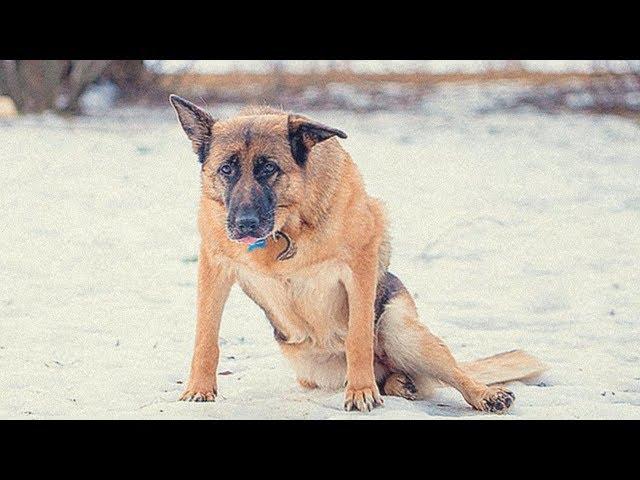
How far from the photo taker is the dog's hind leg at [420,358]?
15.1 ft

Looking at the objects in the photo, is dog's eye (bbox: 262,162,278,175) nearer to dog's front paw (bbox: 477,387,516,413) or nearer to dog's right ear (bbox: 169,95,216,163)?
dog's right ear (bbox: 169,95,216,163)

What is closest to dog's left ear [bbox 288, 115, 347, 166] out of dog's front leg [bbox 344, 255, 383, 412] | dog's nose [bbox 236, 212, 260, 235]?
dog's nose [bbox 236, 212, 260, 235]

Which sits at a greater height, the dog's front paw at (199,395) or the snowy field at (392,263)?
the snowy field at (392,263)

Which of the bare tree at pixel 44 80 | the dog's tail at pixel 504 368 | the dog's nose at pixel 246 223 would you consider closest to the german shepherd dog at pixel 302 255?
the dog's nose at pixel 246 223

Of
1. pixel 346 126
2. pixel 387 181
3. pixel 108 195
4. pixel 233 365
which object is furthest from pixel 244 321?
pixel 346 126

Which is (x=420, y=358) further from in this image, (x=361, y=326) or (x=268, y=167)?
(x=268, y=167)

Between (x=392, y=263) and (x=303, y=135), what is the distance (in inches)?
124

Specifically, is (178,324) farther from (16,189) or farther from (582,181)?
(582,181)

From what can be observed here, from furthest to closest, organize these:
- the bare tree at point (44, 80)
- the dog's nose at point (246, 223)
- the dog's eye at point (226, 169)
Answer: the bare tree at point (44, 80) → the dog's eye at point (226, 169) → the dog's nose at point (246, 223)

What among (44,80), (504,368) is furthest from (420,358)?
(44,80)

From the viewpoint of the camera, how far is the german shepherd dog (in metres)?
4.41

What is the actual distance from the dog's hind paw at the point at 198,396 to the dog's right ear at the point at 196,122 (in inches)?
40.1

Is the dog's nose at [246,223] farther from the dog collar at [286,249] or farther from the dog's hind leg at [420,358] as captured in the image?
the dog's hind leg at [420,358]

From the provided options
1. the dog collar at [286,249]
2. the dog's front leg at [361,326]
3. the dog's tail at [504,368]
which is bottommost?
Result: the dog's tail at [504,368]
